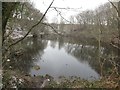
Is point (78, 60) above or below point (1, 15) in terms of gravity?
below

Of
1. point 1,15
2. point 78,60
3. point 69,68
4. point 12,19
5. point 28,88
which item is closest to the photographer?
point 1,15

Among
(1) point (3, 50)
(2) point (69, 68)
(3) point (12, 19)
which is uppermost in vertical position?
(3) point (12, 19)

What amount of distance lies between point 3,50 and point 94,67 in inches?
330

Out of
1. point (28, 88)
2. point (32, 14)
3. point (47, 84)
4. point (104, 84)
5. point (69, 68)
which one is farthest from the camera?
point (69, 68)

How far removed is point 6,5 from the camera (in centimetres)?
311

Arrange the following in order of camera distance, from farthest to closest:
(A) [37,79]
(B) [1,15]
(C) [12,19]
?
(A) [37,79] < (C) [12,19] < (B) [1,15]

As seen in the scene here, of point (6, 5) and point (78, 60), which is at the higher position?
point (6, 5)

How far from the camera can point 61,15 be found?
3.22 meters

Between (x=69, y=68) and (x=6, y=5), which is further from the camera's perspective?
(x=69, y=68)

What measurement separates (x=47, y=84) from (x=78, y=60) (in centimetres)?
566

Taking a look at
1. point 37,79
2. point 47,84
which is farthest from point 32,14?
point 37,79

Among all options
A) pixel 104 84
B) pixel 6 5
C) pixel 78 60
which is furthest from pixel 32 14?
pixel 78 60

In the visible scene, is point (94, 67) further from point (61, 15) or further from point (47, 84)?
point (61, 15)

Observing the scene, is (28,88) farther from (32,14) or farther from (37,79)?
(32,14)
